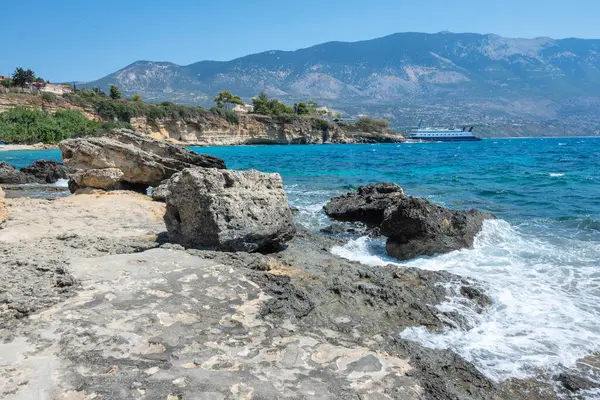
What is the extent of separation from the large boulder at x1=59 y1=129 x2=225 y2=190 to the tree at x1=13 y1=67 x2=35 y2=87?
3181 inches

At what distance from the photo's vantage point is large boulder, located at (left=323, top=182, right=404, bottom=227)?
13.8 metres

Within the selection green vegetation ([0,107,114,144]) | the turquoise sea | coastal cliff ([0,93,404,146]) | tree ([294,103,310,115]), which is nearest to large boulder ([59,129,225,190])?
the turquoise sea

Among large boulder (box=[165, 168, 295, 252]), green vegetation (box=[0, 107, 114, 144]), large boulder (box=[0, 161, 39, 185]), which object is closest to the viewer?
large boulder (box=[165, 168, 295, 252])

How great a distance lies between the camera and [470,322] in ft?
19.3

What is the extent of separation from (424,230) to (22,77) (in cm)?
9483

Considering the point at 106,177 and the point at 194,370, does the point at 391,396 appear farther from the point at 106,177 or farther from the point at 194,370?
the point at 106,177

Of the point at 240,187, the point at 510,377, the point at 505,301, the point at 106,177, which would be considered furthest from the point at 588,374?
the point at 106,177

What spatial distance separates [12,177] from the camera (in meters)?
21.9

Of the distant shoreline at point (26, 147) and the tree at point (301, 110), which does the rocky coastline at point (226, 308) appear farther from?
the tree at point (301, 110)

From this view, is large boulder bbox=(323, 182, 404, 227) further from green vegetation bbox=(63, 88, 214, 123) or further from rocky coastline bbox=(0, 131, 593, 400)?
green vegetation bbox=(63, 88, 214, 123)

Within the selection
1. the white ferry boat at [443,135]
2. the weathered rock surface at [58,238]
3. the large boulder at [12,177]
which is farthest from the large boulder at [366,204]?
the white ferry boat at [443,135]

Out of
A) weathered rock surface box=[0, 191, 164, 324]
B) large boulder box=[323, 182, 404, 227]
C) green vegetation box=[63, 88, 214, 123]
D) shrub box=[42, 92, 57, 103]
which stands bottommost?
large boulder box=[323, 182, 404, 227]

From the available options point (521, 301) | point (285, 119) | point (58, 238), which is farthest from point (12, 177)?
point (285, 119)

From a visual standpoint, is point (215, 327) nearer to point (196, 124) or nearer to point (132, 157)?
point (132, 157)
